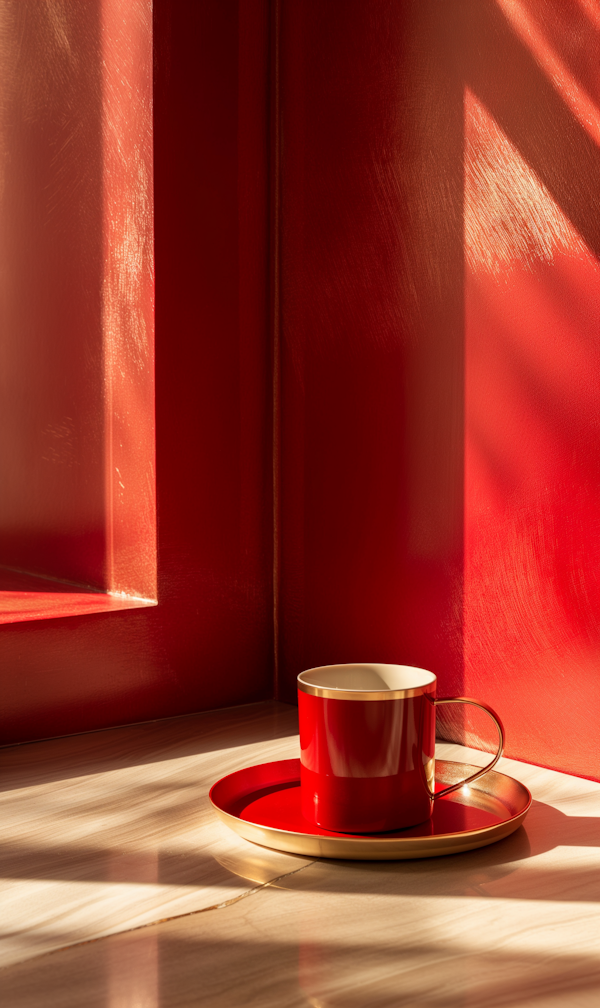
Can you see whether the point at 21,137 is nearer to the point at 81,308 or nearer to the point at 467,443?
the point at 81,308

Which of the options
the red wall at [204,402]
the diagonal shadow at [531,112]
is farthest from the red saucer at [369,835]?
the diagonal shadow at [531,112]

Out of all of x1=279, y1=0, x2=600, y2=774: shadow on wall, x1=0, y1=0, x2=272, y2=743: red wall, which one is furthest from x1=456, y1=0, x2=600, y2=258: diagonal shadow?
x1=0, y1=0, x2=272, y2=743: red wall

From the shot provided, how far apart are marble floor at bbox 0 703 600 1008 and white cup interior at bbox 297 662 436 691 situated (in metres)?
0.14

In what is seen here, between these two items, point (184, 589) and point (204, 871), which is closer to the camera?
point (204, 871)

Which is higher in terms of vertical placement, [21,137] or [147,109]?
[21,137]

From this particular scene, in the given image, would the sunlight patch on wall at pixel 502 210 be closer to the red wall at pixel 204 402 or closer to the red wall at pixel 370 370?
the red wall at pixel 370 370

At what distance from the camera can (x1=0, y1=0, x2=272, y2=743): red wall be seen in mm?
1057

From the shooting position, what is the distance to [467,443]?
940 mm

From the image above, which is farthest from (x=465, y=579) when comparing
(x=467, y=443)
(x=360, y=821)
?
(x=360, y=821)

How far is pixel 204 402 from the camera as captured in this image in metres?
1.11

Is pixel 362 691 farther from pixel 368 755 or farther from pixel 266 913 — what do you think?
pixel 266 913

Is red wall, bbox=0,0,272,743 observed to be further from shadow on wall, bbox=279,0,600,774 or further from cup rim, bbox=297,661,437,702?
cup rim, bbox=297,661,437,702

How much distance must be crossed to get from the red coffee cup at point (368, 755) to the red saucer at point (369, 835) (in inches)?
0.6

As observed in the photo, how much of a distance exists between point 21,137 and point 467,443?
907mm
